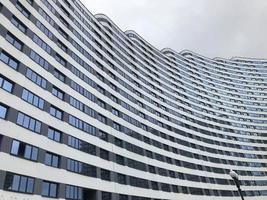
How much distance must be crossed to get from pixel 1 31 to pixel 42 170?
1686 centimetres

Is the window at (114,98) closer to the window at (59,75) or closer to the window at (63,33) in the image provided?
the window at (59,75)

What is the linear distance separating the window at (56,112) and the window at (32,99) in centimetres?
199

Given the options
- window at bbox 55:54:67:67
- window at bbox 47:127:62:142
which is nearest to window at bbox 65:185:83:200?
window at bbox 47:127:62:142

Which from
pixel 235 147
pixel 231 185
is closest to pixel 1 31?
pixel 231 185

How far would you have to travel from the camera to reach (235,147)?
95.6 metres

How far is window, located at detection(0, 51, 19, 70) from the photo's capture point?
32781mm

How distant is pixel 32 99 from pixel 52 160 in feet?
25.9

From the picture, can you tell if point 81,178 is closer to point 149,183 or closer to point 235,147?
point 149,183

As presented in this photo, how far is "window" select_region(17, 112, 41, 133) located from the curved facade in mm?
128

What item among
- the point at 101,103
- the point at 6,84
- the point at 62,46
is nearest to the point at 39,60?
the point at 6,84

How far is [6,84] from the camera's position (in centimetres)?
3209

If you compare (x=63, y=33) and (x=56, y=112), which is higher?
(x=63, y=33)

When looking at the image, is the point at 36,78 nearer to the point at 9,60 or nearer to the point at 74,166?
the point at 9,60

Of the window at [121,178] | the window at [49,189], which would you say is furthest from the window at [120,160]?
the window at [49,189]
